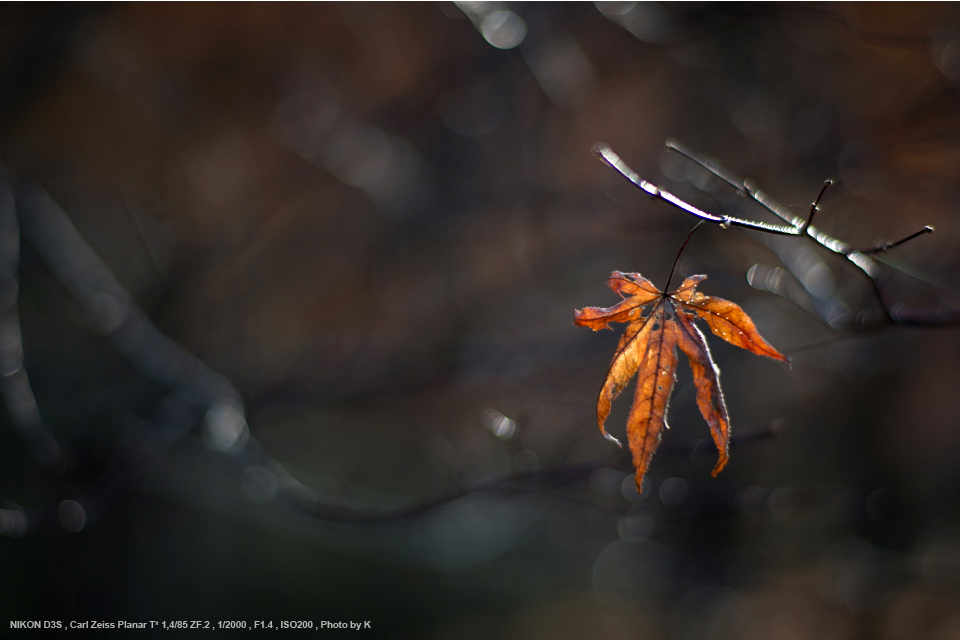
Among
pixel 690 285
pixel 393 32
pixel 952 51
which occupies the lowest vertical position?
pixel 690 285

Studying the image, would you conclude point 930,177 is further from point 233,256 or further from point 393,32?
point 233,256

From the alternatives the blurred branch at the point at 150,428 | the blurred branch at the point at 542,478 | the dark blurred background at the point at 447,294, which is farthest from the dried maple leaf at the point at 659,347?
the dark blurred background at the point at 447,294

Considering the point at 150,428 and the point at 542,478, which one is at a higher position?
the point at 150,428

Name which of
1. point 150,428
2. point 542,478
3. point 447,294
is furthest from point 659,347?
point 447,294

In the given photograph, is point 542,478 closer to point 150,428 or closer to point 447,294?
point 150,428

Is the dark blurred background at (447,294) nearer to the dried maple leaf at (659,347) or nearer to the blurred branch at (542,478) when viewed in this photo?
the blurred branch at (542,478)

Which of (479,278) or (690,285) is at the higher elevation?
(479,278)

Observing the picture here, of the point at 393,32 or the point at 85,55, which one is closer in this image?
the point at 85,55

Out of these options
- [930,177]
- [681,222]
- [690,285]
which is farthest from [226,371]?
[930,177]
